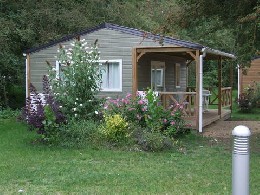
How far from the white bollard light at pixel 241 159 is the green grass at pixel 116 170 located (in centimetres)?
231

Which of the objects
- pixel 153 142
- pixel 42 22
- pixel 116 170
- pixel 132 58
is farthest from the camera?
pixel 42 22

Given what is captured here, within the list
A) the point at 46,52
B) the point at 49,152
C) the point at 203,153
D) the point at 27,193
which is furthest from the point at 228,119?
the point at 27,193

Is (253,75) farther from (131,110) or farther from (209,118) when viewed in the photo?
(131,110)

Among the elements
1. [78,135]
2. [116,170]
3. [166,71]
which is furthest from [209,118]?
[116,170]

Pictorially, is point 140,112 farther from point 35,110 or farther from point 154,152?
point 35,110

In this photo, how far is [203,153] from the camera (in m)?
11.0

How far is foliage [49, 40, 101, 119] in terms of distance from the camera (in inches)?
482

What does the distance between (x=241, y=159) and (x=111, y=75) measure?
484 inches

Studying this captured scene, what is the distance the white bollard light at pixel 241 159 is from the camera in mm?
4734

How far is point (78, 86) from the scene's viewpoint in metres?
12.3

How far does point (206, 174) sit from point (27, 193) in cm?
318

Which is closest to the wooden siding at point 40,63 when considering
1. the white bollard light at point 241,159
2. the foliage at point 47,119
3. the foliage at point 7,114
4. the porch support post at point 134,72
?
the foliage at point 7,114

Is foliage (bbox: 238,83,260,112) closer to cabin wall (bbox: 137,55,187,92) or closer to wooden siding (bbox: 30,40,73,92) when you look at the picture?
cabin wall (bbox: 137,55,187,92)

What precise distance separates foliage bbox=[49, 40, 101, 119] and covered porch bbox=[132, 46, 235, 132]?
2718mm
